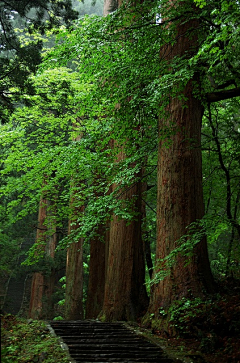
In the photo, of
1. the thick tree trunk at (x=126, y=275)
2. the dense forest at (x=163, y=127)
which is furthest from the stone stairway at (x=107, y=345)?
the thick tree trunk at (x=126, y=275)

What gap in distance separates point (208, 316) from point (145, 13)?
17.6 feet

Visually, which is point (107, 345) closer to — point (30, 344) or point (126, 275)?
point (30, 344)

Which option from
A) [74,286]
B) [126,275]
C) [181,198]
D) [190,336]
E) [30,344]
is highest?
[181,198]

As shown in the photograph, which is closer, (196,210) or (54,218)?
(196,210)

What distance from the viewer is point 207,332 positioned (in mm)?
6207

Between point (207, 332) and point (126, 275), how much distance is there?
3.66 m

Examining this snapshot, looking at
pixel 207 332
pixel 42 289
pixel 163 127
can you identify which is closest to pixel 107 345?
pixel 207 332

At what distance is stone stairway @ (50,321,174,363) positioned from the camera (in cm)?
524

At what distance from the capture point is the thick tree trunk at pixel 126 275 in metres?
9.41

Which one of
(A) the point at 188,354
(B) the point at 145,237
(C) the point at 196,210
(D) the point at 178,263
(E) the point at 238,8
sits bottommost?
(A) the point at 188,354

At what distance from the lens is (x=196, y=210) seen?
7434 mm

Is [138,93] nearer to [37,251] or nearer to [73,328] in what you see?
[73,328]

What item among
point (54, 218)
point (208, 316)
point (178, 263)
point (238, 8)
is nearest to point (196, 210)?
point (178, 263)

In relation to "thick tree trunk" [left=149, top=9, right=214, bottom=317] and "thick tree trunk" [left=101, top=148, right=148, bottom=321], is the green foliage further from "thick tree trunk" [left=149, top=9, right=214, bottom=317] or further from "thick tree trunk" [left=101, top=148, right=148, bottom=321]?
"thick tree trunk" [left=101, top=148, right=148, bottom=321]
